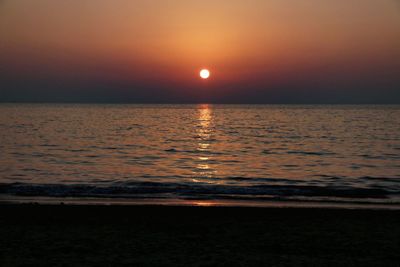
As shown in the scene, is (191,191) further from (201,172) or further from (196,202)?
(201,172)

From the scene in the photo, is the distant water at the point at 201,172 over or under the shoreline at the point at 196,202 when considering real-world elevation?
under

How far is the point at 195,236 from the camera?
1054 centimetres

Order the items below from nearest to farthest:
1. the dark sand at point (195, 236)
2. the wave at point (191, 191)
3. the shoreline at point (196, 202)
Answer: the dark sand at point (195, 236), the shoreline at point (196, 202), the wave at point (191, 191)

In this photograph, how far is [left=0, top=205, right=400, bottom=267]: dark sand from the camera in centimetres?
848

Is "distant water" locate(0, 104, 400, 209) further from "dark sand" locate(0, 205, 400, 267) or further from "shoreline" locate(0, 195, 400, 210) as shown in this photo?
"dark sand" locate(0, 205, 400, 267)

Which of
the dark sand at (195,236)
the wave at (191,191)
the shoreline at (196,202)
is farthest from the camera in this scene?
the wave at (191,191)

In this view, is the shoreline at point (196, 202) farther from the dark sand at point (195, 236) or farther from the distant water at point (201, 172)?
the dark sand at point (195, 236)

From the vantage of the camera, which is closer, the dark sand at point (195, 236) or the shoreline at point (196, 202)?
the dark sand at point (195, 236)

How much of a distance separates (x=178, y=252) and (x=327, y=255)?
118 inches

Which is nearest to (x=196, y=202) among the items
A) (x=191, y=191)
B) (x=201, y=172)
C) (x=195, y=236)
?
(x=191, y=191)

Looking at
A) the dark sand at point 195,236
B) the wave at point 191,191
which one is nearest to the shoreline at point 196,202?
the wave at point 191,191

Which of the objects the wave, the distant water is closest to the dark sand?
the distant water

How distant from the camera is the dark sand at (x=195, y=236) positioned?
848 cm

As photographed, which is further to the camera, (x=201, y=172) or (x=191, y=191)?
(x=201, y=172)
